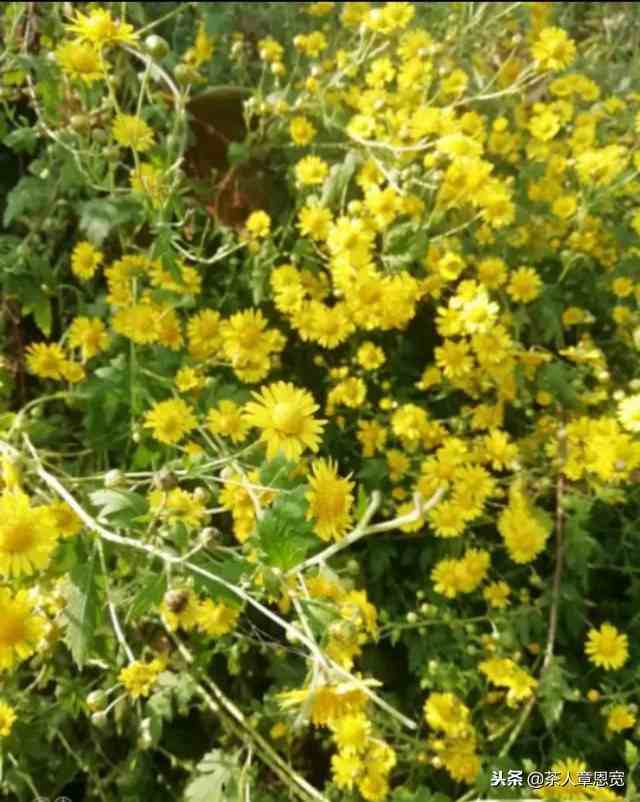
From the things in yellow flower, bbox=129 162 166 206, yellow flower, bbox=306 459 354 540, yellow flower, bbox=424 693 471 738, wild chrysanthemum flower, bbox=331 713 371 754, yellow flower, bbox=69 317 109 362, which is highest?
yellow flower, bbox=129 162 166 206

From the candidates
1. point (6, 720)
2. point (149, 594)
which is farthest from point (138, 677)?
point (149, 594)

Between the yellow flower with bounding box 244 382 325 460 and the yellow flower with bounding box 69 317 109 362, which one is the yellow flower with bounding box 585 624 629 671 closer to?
the yellow flower with bounding box 244 382 325 460

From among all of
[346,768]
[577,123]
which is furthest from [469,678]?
[577,123]

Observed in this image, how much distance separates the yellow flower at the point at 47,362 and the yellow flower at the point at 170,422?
0.86 ft

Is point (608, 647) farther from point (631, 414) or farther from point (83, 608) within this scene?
point (83, 608)

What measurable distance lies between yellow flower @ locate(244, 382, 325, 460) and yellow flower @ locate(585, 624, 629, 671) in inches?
25.1

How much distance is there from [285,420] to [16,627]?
45cm

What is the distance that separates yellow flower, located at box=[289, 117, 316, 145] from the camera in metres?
1.87

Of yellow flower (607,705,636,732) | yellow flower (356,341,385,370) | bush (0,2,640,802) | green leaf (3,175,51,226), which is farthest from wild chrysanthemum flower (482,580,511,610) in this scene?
green leaf (3,175,51,226)

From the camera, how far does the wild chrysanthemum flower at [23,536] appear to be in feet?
3.49

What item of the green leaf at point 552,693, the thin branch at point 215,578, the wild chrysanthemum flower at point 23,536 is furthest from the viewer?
the green leaf at point 552,693

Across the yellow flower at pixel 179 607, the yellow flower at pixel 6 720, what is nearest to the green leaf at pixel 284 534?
the yellow flower at pixel 179 607

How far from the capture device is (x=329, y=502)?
1.24 metres

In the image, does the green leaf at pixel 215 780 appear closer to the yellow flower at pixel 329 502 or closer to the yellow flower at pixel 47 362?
the yellow flower at pixel 329 502
